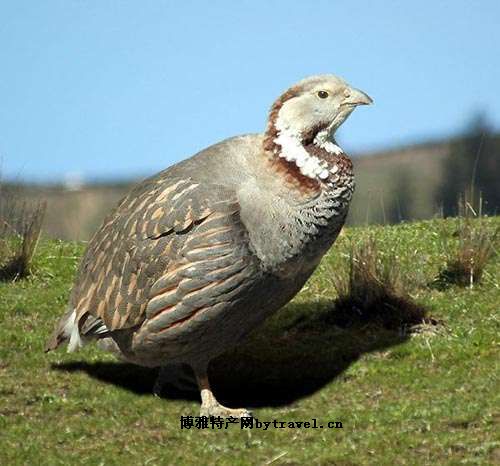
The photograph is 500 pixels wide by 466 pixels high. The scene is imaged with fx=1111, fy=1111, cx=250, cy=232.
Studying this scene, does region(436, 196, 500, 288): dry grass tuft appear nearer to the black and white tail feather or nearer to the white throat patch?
the white throat patch

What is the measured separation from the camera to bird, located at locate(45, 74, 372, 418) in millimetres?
7629

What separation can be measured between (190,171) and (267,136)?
24.5 inches

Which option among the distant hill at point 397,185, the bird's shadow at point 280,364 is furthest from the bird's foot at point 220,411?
the distant hill at point 397,185

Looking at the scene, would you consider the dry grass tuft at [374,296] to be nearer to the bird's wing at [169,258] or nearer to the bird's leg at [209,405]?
the bird's leg at [209,405]

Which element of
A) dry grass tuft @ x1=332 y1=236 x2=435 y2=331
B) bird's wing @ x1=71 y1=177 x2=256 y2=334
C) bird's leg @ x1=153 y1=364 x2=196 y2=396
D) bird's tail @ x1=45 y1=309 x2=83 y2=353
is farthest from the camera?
dry grass tuft @ x1=332 y1=236 x2=435 y2=331

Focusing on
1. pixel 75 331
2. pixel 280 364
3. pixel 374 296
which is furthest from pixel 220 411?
pixel 374 296

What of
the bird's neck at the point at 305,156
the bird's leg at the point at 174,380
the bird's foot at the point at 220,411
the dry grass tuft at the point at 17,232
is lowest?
the bird's foot at the point at 220,411

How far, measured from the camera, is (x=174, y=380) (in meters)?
8.92

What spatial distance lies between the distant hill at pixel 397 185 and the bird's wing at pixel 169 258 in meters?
6.07

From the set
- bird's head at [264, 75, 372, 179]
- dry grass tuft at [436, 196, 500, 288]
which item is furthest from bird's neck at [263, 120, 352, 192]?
dry grass tuft at [436, 196, 500, 288]

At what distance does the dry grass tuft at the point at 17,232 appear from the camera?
38.3 feet

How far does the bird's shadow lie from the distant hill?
4.72 metres

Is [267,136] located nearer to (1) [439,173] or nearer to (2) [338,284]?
(2) [338,284]

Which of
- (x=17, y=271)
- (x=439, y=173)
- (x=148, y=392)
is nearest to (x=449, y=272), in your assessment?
(x=148, y=392)
